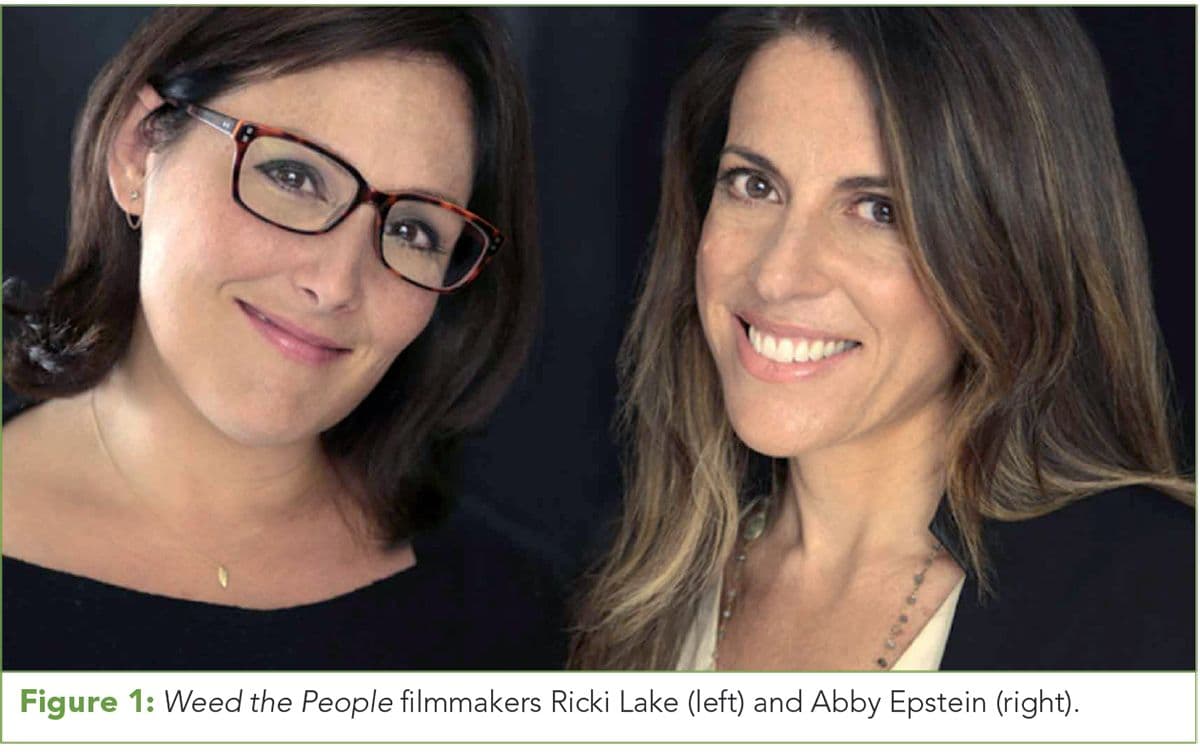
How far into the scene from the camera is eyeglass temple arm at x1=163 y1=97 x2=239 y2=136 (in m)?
1.92

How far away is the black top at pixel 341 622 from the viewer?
1946 millimetres

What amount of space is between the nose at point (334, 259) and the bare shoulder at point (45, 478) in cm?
48

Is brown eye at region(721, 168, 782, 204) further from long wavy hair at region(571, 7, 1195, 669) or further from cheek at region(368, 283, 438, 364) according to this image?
cheek at region(368, 283, 438, 364)

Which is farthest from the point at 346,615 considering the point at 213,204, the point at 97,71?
the point at 97,71

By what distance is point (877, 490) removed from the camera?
6.94 ft

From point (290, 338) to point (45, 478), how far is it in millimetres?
461

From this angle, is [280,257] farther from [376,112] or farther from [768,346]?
[768,346]

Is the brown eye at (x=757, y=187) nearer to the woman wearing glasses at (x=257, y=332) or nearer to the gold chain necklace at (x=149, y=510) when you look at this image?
the woman wearing glasses at (x=257, y=332)

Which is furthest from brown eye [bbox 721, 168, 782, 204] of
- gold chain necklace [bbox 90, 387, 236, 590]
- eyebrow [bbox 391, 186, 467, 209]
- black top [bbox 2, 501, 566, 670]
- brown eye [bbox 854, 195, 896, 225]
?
gold chain necklace [bbox 90, 387, 236, 590]

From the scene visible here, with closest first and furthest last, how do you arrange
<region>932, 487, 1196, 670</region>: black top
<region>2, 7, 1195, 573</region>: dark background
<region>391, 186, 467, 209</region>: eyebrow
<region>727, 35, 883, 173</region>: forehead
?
<region>932, 487, 1196, 670</region>: black top
<region>727, 35, 883, 173</region>: forehead
<region>391, 186, 467, 209</region>: eyebrow
<region>2, 7, 1195, 573</region>: dark background

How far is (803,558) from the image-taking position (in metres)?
2.22

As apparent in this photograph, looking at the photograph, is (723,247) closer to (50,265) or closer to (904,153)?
(904,153)

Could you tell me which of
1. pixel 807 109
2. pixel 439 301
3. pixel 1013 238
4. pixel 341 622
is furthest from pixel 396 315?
pixel 1013 238
